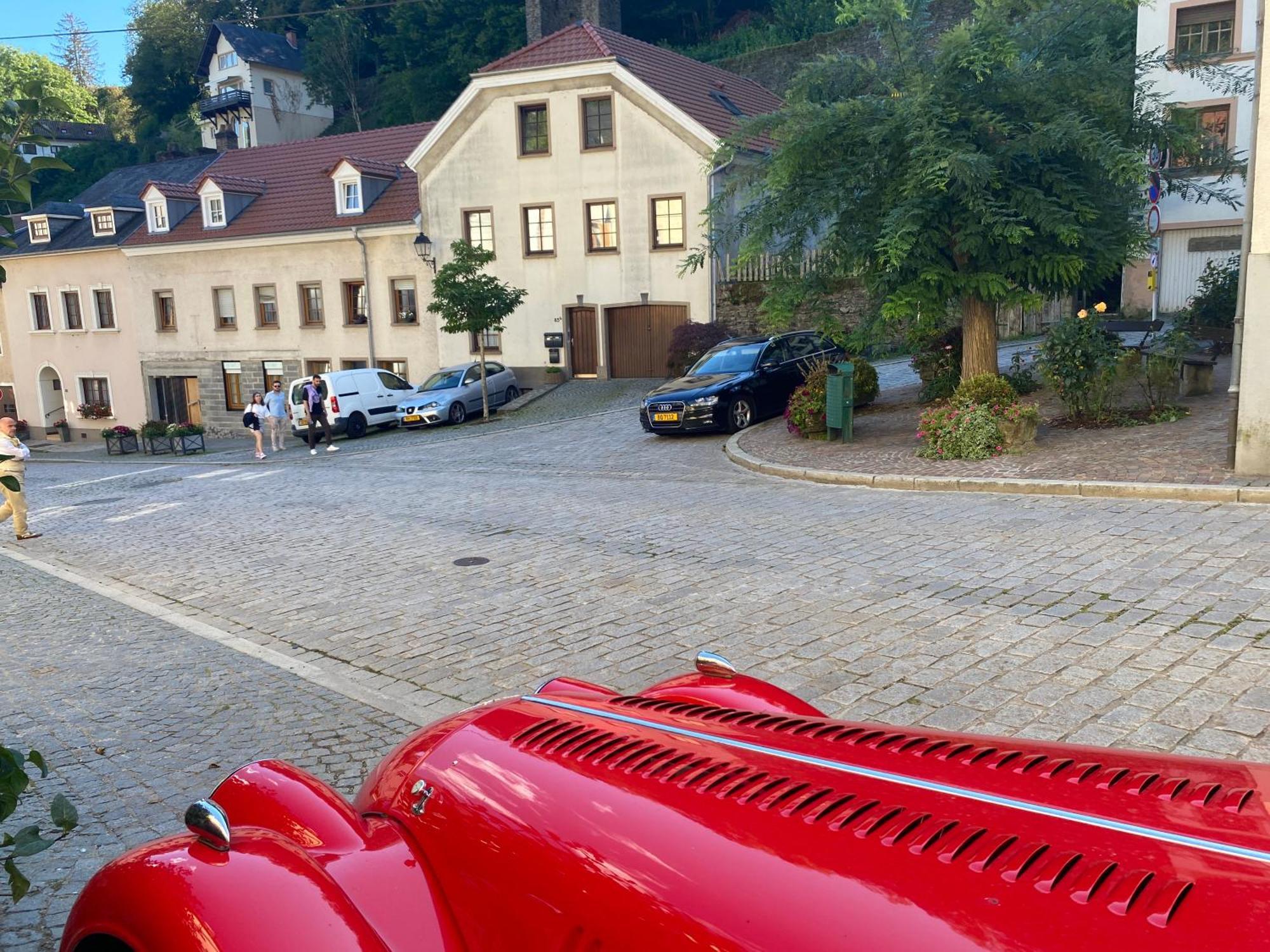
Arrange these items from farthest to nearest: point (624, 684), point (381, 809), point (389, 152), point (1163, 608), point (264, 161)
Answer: point (264, 161)
point (389, 152)
point (1163, 608)
point (624, 684)
point (381, 809)

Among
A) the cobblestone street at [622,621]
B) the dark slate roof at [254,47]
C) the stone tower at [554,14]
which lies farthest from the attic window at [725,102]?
the dark slate roof at [254,47]

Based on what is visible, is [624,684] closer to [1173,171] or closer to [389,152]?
[1173,171]

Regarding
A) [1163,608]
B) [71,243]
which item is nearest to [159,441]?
[71,243]

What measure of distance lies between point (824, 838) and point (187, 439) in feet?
98.3

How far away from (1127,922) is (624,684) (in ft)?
14.7

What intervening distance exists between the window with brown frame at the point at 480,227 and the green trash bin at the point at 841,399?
60.9 ft

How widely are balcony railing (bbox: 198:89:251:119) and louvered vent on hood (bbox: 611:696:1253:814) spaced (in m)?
66.3

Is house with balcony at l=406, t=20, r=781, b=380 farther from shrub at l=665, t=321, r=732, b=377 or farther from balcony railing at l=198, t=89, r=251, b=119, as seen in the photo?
balcony railing at l=198, t=89, r=251, b=119

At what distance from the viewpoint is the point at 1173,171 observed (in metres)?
14.9

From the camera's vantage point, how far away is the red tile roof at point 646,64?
2839 cm

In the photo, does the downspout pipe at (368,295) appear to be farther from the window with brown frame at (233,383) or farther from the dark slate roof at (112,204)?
the dark slate roof at (112,204)

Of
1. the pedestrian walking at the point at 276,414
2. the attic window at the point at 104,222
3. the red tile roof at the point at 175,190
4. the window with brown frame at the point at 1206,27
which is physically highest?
the window with brown frame at the point at 1206,27

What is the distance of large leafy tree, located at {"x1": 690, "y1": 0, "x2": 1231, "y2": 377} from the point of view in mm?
12461

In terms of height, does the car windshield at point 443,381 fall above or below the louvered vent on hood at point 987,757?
below
